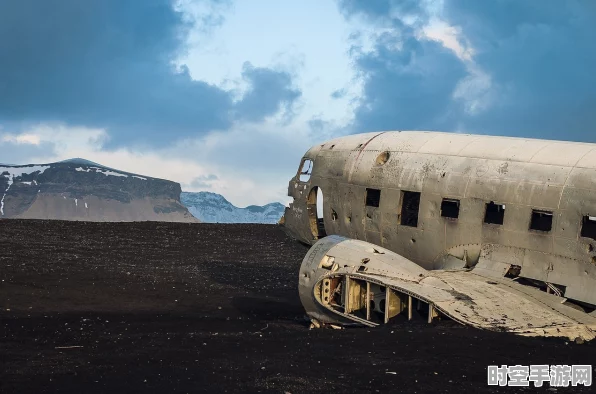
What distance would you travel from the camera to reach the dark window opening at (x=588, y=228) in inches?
676

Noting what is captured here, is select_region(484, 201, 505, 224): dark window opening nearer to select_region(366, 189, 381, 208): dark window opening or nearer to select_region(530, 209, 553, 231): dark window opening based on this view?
select_region(530, 209, 553, 231): dark window opening

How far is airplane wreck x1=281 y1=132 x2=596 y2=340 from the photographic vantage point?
1633 cm

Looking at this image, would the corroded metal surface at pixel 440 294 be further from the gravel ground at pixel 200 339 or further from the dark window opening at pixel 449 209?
the dark window opening at pixel 449 209

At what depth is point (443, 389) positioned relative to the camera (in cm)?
1156

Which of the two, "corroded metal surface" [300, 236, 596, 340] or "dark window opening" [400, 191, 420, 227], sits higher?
"dark window opening" [400, 191, 420, 227]

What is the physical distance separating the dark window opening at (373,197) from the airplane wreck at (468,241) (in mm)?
29

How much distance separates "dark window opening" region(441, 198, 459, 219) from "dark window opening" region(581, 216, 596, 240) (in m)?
3.34

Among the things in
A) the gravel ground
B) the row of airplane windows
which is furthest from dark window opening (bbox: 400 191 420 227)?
the gravel ground

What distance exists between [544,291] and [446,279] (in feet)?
8.58

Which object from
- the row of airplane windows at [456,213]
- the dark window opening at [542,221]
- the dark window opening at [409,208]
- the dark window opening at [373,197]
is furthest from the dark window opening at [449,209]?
the dark window opening at [373,197]

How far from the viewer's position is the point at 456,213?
771 inches

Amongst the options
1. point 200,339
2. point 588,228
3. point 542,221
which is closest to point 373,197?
point 542,221

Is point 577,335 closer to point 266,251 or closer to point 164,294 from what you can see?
point 164,294

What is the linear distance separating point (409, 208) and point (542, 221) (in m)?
3.75
